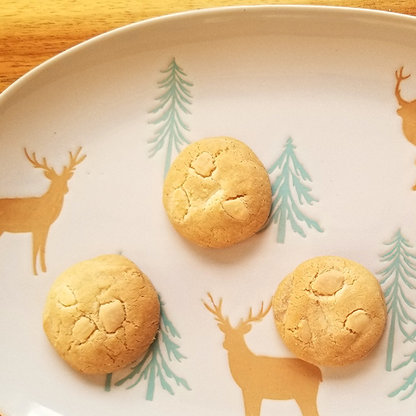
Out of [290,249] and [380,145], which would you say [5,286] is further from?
[380,145]

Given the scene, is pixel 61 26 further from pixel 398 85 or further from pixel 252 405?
pixel 252 405

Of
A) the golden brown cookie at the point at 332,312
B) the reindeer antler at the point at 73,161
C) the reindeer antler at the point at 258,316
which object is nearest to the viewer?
the golden brown cookie at the point at 332,312

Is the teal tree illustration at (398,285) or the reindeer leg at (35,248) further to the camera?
the reindeer leg at (35,248)

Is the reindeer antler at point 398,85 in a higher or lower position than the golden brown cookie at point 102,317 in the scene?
higher

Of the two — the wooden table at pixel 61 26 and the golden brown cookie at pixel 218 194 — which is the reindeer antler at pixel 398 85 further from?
the wooden table at pixel 61 26

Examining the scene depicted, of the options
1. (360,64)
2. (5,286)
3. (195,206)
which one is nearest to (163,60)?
(195,206)

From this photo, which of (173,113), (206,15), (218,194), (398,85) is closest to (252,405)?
(218,194)

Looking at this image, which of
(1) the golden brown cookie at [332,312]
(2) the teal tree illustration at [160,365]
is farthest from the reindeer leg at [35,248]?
(1) the golden brown cookie at [332,312]
